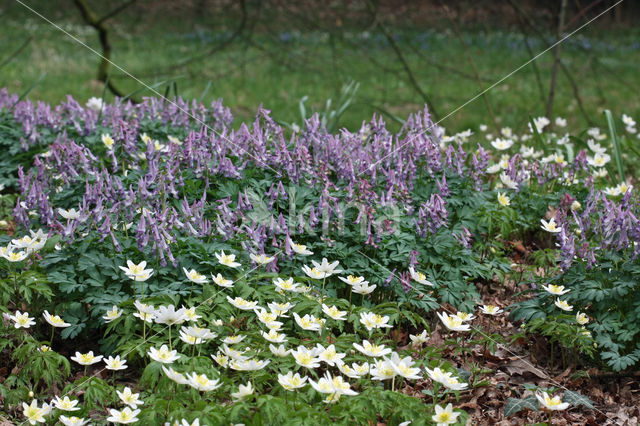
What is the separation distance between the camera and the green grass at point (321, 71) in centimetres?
968

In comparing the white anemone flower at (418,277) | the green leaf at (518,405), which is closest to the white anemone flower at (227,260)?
the white anemone flower at (418,277)

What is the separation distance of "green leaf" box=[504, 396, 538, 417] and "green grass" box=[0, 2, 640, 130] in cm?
465

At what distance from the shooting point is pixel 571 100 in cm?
1146

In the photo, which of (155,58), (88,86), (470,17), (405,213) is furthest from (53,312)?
(470,17)

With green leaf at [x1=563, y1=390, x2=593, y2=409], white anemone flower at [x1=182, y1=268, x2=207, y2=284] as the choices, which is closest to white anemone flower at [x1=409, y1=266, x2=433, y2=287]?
green leaf at [x1=563, y1=390, x2=593, y2=409]

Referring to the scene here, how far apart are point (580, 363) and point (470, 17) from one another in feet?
64.0

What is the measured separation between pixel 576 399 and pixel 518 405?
0.30m

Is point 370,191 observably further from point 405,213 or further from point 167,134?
point 167,134

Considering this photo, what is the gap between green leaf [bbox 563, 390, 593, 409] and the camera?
3.21m

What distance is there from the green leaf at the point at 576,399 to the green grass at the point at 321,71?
4.61 m

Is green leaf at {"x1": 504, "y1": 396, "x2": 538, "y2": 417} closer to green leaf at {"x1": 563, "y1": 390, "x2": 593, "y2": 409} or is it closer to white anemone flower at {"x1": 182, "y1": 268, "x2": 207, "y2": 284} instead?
green leaf at {"x1": 563, "y1": 390, "x2": 593, "y2": 409}

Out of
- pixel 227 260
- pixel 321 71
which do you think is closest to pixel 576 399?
pixel 227 260

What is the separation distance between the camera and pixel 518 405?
3164 millimetres

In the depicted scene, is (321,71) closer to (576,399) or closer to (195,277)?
(195,277)
